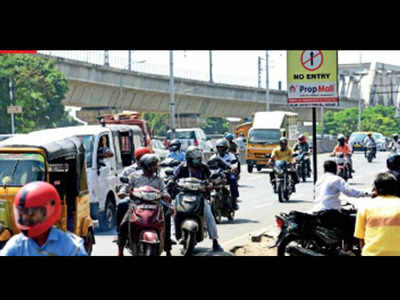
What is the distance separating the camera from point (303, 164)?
2808cm

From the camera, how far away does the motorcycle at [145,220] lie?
9641 millimetres

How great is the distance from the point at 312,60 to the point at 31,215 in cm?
852

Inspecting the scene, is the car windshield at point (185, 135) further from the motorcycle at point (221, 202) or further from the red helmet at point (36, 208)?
the red helmet at point (36, 208)

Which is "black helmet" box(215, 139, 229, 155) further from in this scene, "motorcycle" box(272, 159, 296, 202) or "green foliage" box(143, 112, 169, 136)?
"green foliage" box(143, 112, 169, 136)

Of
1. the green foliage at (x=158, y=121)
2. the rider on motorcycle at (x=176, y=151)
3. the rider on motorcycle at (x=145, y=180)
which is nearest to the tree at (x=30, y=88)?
the rider on motorcycle at (x=176, y=151)

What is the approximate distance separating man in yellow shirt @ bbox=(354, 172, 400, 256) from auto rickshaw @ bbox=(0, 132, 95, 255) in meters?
5.01

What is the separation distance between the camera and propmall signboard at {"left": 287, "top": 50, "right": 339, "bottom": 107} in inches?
495

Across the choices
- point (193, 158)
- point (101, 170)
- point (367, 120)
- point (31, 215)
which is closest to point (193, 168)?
point (193, 158)

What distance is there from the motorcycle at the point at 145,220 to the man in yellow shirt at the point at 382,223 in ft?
10.7

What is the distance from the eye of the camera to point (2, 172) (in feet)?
37.9

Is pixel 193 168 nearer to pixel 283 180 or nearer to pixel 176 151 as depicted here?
pixel 176 151
